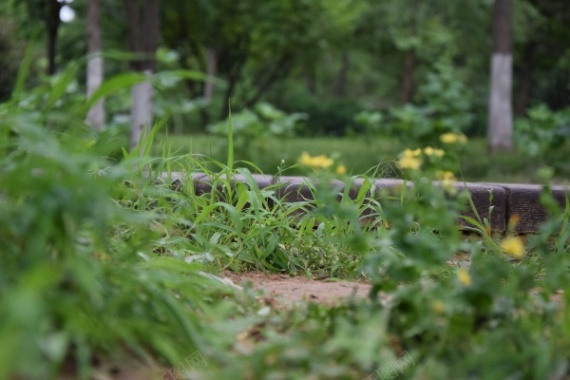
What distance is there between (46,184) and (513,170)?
27.7 feet

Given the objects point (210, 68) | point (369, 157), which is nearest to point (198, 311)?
point (369, 157)

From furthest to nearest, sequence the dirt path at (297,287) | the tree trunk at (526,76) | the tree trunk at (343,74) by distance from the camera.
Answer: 1. the tree trunk at (343,74)
2. the tree trunk at (526,76)
3. the dirt path at (297,287)

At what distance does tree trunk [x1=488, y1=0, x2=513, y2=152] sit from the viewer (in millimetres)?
10680

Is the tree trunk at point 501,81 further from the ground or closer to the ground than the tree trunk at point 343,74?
further from the ground

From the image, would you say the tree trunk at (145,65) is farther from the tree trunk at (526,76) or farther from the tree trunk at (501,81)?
the tree trunk at (526,76)

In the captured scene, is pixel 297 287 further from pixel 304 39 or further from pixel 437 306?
pixel 304 39

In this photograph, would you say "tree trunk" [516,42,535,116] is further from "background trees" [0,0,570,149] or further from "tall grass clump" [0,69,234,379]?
"tall grass clump" [0,69,234,379]

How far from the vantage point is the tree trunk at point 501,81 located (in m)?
10.7

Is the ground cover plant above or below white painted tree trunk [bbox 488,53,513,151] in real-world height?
above

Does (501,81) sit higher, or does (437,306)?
(437,306)

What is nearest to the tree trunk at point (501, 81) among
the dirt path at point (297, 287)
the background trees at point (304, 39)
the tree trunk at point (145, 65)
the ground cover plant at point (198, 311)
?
the background trees at point (304, 39)

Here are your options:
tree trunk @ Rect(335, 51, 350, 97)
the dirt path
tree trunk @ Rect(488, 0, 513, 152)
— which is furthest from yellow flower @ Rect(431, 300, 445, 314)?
tree trunk @ Rect(335, 51, 350, 97)

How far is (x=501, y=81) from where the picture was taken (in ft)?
36.1

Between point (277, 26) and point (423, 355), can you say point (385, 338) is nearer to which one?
point (423, 355)
